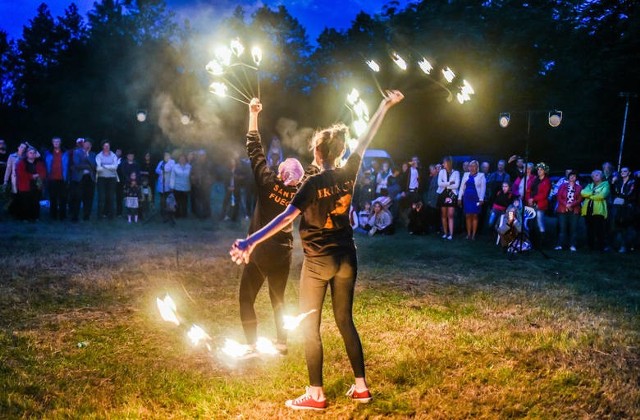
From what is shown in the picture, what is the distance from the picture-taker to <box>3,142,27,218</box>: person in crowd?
566 inches

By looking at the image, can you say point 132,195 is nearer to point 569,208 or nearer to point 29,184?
point 29,184

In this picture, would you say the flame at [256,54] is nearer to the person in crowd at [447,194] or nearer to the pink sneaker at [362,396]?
the pink sneaker at [362,396]

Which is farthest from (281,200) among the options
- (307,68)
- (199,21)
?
(199,21)

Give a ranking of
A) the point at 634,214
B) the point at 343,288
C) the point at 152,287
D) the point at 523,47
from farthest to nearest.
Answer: the point at 523,47, the point at 634,214, the point at 152,287, the point at 343,288

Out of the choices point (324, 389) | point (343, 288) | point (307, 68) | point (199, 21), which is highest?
point (199, 21)

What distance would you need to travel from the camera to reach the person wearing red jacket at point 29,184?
14445 millimetres

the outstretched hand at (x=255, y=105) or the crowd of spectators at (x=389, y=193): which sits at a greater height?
the outstretched hand at (x=255, y=105)

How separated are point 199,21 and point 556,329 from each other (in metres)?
52.3

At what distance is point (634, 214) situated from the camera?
41.8ft

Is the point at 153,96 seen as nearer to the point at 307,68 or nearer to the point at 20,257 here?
the point at 307,68

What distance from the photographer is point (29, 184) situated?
47.9ft

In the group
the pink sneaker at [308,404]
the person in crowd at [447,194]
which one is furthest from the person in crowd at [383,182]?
the pink sneaker at [308,404]

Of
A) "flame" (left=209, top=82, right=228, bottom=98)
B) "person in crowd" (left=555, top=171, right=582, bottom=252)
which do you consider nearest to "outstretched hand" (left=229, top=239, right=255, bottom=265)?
"flame" (left=209, top=82, right=228, bottom=98)

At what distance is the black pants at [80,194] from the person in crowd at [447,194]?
37.4 feet
